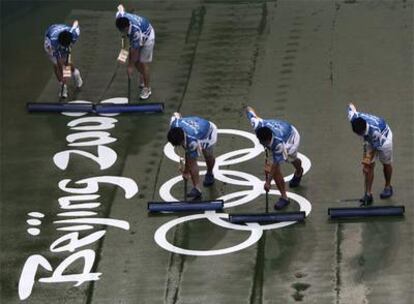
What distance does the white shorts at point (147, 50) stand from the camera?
65.4ft

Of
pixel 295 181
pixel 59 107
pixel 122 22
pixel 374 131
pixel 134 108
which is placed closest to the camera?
pixel 374 131

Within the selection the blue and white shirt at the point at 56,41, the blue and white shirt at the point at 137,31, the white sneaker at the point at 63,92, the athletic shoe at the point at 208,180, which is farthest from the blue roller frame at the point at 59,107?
the athletic shoe at the point at 208,180

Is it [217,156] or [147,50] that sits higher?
[147,50]

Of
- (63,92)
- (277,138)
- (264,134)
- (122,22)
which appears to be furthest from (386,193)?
(63,92)

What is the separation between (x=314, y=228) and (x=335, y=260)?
872 millimetres

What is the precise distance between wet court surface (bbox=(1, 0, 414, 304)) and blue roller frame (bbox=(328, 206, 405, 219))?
10cm

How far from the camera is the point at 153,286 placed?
50.3 ft

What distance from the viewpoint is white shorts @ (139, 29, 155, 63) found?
1992 cm

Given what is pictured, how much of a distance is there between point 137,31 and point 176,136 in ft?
12.6

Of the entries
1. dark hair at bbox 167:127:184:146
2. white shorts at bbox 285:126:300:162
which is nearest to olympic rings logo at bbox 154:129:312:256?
white shorts at bbox 285:126:300:162

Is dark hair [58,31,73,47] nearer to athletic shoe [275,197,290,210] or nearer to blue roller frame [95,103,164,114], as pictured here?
blue roller frame [95,103,164,114]

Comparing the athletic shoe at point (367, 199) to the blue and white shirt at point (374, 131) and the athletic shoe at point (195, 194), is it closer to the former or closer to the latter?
the blue and white shirt at point (374, 131)

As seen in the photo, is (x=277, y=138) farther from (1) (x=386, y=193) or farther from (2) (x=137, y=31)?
(2) (x=137, y=31)

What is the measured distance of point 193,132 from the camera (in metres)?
16.7
